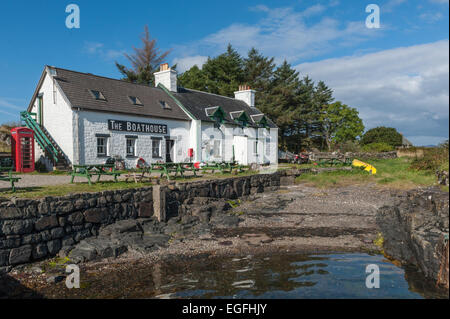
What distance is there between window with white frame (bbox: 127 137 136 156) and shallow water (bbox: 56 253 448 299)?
45.5 feet

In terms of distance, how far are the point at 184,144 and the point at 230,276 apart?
59.9ft

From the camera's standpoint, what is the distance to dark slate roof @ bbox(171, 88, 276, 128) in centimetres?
2607

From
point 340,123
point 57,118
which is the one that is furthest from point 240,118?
point 340,123

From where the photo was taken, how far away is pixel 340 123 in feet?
184

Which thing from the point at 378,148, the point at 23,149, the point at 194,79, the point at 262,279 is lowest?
the point at 262,279

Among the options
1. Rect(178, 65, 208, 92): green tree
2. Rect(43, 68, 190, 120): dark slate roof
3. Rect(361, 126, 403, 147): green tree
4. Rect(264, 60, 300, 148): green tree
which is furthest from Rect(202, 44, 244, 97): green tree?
Rect(361, 126, 403, 147): green tree

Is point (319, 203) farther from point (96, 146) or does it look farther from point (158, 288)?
point (96, 146)

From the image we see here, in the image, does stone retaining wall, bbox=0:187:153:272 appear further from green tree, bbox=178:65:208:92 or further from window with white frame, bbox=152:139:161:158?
green tree, bbox=178:65:208:92

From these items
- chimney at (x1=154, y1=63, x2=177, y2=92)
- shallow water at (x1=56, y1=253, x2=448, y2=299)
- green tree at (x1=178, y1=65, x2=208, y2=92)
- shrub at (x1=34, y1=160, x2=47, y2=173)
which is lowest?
shallow water at (x1=56, y1=253, x2=448, y2=299)

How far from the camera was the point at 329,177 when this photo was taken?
874 inches

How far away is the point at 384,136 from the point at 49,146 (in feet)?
169

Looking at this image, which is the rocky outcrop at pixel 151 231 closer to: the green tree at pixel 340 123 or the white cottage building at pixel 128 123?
the white cottage building at pixel 128 123

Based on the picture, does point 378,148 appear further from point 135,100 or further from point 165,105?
point 135,100

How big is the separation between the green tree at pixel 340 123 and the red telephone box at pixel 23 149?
45642 millimetres
